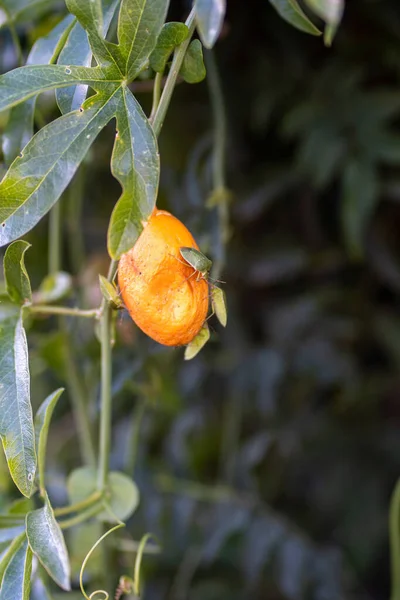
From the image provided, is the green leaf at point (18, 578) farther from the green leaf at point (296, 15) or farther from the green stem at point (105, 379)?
the green leaf at point (296, 15)

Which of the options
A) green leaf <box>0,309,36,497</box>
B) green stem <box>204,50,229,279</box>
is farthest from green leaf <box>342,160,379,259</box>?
green leaf <box>0,309,36,497</box>

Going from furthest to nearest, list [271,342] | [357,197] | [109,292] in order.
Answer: [271,342] < [357,197] < [109,292]

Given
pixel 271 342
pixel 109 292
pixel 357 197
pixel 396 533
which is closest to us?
pixel 109 292

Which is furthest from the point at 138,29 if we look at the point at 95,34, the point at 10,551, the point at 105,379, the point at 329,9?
the point at 10,551

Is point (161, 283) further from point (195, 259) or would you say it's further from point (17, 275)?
point (17, 275)

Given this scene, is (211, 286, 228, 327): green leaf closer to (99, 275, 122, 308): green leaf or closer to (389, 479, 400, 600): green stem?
(99, 275, 122, 308): green leaf

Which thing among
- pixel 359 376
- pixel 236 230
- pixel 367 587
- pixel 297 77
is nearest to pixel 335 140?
pixel 297 77

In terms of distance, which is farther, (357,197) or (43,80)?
(357,197)
